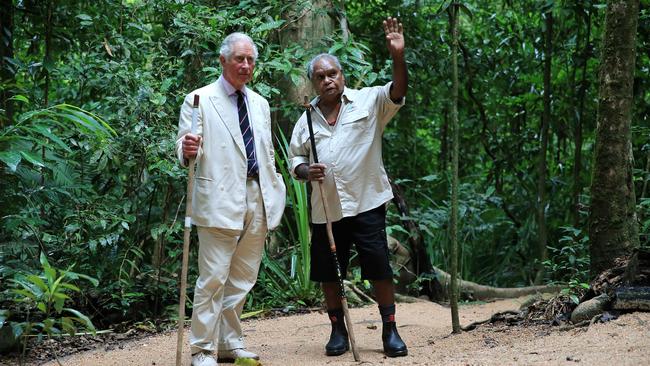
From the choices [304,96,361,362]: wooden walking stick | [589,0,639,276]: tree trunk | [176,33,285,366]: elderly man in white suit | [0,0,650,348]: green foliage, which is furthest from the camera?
[0,0,650,348]: green foliage

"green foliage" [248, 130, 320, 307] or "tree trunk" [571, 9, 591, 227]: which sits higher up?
"tree trunk" [571, 9, 591, 227]

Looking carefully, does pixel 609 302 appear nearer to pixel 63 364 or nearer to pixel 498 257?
pixel 63 364

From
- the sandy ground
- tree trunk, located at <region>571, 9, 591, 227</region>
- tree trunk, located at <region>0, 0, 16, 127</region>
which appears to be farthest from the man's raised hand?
tree trunk, located at <region>571, 9, 591, 227</region>

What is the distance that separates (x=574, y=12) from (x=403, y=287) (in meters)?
3.20

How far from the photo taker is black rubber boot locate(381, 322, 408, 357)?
4.18 m

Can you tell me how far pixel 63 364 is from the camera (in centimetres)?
466

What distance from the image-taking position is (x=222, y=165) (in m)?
4.04

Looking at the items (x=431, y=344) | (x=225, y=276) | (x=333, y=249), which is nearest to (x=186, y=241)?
(x=225, y=276)

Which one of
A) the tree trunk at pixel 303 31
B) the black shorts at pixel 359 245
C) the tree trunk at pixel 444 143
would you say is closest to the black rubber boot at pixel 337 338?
the black shorts at pixel 359 245

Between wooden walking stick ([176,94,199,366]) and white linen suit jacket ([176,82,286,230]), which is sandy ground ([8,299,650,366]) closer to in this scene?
wooden walking stick ([176,94,199,366])

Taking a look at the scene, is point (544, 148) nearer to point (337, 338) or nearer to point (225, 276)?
point (337, 338)

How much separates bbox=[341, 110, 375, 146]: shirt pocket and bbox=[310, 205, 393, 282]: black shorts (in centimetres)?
41

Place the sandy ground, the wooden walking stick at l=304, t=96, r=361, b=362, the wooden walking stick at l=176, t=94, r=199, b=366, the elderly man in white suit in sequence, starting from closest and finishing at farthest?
the sandy ground → the wooden walking stick at l=176, t=94, r=199, b=366 → the elderly man in white suit → the wooden walking stick at l=304, t=96, r=361, b=362

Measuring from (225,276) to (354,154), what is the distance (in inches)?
39.8
